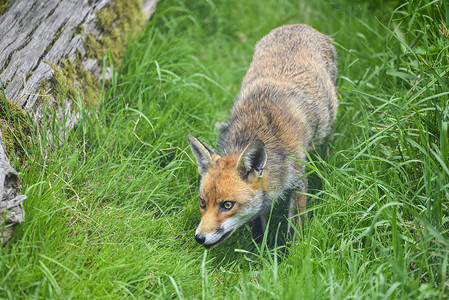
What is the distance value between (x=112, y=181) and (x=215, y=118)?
2.00 m

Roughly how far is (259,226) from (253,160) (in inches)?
37.3

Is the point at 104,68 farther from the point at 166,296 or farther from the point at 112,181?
the point at 166,296

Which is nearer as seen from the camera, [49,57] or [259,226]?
[49,57]

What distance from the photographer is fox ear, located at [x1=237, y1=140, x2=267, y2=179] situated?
12.1 ft

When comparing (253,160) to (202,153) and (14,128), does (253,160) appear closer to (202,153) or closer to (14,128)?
(202,153)

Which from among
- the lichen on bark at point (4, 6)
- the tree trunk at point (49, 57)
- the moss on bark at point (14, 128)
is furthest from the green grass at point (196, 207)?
the lichen on bark at point (4, 6)

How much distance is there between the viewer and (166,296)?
3.11 meters

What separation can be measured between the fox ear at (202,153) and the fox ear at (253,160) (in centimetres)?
33

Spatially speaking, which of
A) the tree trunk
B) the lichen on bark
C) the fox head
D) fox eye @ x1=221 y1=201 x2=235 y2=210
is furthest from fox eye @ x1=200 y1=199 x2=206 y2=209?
the lichen on bark

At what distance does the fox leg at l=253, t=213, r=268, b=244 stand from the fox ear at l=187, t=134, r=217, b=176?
80 cm

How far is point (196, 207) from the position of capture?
421 cm

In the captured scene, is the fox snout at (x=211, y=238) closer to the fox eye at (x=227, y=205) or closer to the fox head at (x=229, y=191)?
the fox head at (x=229, y=191)

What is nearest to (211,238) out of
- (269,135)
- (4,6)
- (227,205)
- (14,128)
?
(227,205)

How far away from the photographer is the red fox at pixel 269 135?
3707 mm
